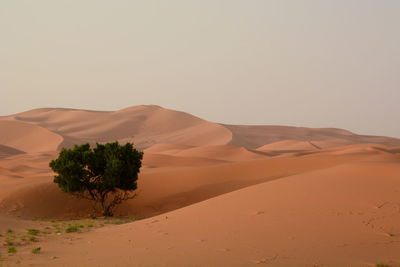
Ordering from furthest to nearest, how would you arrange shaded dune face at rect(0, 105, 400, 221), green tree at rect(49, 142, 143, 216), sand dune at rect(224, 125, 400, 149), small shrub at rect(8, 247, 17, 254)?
sand dune at rect(224, 125, 400, 149), shaded dune face at rect(0, 105, 400, 221), green tree at rect(49, 142, 143, 216), small shrub at rect(8, 247, 17, 254)

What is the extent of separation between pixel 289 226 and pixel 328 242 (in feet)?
5.89

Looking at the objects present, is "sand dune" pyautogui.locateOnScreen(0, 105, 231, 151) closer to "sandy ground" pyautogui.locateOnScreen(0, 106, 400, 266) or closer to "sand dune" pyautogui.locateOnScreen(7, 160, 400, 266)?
"sandy ground" pyautogui.locateOnScreen(0, 106, 400, 266)

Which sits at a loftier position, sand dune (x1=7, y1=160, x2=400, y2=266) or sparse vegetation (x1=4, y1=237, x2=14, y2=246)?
sand dune (x1=7, y1=160, x2=400, y2=266)

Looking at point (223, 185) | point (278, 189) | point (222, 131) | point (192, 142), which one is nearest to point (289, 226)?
point (278, 189)

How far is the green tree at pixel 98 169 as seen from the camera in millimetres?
24641

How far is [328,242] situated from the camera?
10531 millimetres

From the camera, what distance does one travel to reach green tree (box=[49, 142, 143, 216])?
80.8 ft

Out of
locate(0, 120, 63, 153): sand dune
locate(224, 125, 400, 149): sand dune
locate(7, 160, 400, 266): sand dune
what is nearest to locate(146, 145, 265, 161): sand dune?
locate(0, 120, 63, 153): sand dune

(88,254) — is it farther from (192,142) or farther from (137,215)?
(192,142)

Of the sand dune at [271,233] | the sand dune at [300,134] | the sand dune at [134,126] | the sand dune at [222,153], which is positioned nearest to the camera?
the sand dune at [271,233]

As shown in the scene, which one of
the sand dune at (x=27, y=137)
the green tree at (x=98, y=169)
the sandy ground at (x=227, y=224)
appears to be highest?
the sand dune at (x=27, y=137)

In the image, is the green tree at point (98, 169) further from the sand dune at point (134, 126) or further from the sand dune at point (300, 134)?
the sand dune at point (300, 134)

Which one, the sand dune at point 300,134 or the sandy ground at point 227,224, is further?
the sand dune at point 300,134

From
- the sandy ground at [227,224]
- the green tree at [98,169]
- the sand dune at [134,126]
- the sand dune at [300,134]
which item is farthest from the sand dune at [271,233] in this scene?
the sand dune at [300,134]
